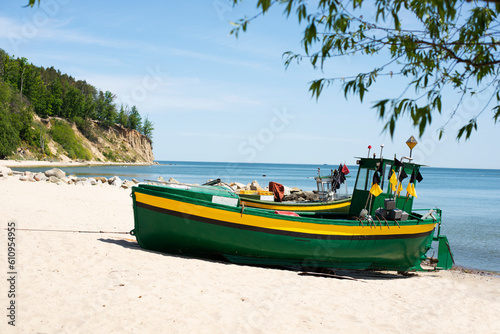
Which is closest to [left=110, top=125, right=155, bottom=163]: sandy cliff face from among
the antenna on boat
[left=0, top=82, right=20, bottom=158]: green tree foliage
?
[left=0, top=82, right=20, bottom=158]: green tree foliage

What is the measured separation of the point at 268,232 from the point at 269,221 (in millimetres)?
277

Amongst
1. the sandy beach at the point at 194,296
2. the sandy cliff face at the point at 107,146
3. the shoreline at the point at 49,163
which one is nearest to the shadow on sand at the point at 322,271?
the sandy beach at the point at 194,296

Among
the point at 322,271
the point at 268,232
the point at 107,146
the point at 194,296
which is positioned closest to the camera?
the point at 194,296

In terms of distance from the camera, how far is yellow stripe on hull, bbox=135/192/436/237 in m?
9.73

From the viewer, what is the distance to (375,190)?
11297 mm

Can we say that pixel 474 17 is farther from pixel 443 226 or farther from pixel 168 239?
pixel 443 226

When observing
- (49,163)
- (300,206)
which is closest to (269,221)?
(300,206)

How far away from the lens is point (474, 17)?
4.13 m

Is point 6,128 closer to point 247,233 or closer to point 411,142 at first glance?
point 247,233

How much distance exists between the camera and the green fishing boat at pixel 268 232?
9.80m

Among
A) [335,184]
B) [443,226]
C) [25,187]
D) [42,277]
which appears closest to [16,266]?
[42,277]

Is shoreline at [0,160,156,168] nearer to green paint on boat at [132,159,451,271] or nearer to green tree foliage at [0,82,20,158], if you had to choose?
green tree foliage at [0,82,20,158]

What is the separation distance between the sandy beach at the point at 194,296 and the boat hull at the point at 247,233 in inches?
17.8

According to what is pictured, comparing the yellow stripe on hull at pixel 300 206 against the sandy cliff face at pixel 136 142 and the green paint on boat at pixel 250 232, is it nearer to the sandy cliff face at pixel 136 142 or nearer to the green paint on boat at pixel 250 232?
the green paint on boat at pixel 250 232
